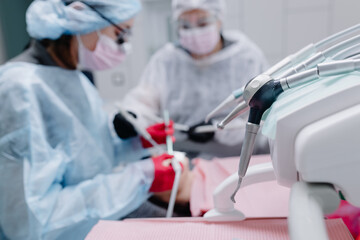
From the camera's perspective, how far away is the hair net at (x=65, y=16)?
0.93 meters

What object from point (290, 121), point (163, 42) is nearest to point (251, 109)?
point (290, 121)

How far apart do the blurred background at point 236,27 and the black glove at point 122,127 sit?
114 cm

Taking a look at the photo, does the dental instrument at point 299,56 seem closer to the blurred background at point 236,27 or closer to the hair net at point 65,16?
the hair net at point 65,16

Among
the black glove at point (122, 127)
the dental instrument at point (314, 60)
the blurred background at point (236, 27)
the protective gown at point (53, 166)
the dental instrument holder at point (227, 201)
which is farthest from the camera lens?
the blurred background at point (236, 27)

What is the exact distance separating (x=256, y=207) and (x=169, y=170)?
0.33 metres

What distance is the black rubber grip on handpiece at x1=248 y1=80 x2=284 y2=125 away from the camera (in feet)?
1.28

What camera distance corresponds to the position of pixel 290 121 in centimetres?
35

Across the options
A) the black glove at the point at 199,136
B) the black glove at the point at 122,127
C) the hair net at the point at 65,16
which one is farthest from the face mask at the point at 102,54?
the black glove at the point at 199,136

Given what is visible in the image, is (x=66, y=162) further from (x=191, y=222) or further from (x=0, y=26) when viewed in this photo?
(x=0, y=26)

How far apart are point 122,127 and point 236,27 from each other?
1.27 meters

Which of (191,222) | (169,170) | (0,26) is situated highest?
(0,26)

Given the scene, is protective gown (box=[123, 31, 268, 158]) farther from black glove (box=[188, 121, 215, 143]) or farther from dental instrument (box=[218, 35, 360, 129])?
dental instrument (box=[218, 35, 360, 129])

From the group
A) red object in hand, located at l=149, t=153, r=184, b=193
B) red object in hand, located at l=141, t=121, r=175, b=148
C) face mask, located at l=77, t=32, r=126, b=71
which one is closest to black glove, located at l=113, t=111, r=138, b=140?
red object in hand, located at l=141, t=121, r=175, b=148

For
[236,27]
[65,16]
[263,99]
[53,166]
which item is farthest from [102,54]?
[236,27]
